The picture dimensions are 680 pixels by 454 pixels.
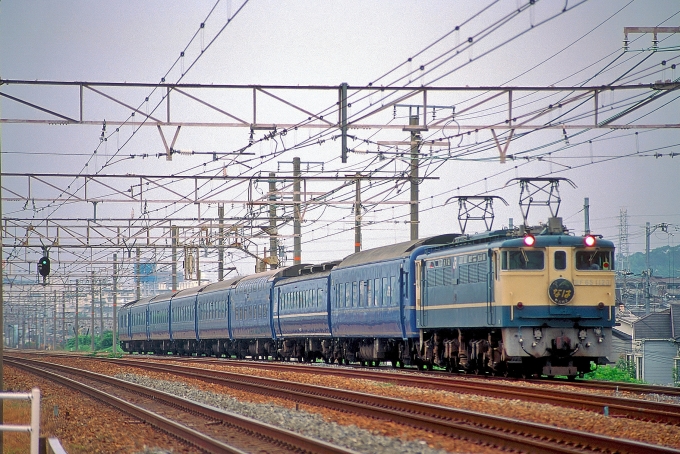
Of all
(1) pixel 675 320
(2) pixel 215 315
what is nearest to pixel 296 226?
(2) pixel 215 315

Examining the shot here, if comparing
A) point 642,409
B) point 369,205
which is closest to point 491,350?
point 642,409

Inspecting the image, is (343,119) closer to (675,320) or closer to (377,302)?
(377,302)

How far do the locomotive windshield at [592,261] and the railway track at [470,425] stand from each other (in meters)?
6.67

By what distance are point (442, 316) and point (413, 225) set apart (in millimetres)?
8446

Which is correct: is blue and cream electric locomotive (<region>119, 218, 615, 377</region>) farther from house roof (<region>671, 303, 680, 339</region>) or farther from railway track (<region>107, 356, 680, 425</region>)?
house roof (<region>671, 303, 680, 339</region>)

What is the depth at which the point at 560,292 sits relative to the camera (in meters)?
23.0

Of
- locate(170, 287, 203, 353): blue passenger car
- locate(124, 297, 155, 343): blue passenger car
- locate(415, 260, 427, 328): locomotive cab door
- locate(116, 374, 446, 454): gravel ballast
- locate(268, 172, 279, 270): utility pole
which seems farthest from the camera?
locate(124, 297, 155, 343): blue passenger car

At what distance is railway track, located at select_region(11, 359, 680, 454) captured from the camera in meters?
12.3

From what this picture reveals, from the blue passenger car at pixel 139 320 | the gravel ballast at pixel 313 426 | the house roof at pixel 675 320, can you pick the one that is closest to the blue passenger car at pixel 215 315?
the blue passenger car at pixel 139 320

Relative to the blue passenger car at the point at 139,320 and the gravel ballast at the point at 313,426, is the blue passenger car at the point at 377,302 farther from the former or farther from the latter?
the blue passenger car at the point at 139,320

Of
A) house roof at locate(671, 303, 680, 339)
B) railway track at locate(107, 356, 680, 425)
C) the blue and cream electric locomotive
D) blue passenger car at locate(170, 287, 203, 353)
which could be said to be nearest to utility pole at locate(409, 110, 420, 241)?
the blue and cream electric locomotive

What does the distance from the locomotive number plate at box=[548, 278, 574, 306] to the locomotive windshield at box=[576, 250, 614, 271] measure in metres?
0.62

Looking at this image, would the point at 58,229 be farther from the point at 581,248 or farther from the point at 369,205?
the point at 581,248

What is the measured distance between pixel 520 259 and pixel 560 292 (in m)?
1.20
